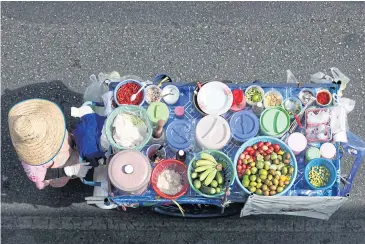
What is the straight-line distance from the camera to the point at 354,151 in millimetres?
4301

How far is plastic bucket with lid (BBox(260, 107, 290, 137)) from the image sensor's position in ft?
13.6

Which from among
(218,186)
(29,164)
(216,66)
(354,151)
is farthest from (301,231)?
(29,164)

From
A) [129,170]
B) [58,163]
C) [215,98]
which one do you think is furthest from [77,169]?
[215,98]

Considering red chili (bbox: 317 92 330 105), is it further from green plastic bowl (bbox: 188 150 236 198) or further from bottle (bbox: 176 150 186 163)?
bottle (bbox: 176 150 186 163)

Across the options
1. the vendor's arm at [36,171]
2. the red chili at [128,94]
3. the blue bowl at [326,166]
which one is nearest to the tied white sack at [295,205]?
the blue bowl at [326,166]

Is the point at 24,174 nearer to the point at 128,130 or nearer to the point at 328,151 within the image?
the point at 128,130

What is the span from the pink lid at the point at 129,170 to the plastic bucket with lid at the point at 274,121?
107 centimetres

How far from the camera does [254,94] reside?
14.1 ft

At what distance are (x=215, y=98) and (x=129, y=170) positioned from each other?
1023 mm

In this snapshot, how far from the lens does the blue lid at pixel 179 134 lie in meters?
4.16

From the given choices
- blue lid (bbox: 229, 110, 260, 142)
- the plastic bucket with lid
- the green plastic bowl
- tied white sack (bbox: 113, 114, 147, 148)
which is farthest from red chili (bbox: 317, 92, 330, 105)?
tied white sack (bbox: 113, 114, 147, 148)

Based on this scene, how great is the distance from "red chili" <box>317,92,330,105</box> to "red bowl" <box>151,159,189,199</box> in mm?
1369

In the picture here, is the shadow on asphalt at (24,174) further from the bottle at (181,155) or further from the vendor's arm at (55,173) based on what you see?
the bottle at (181,155)

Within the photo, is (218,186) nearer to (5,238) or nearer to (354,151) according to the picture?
(354,151)
